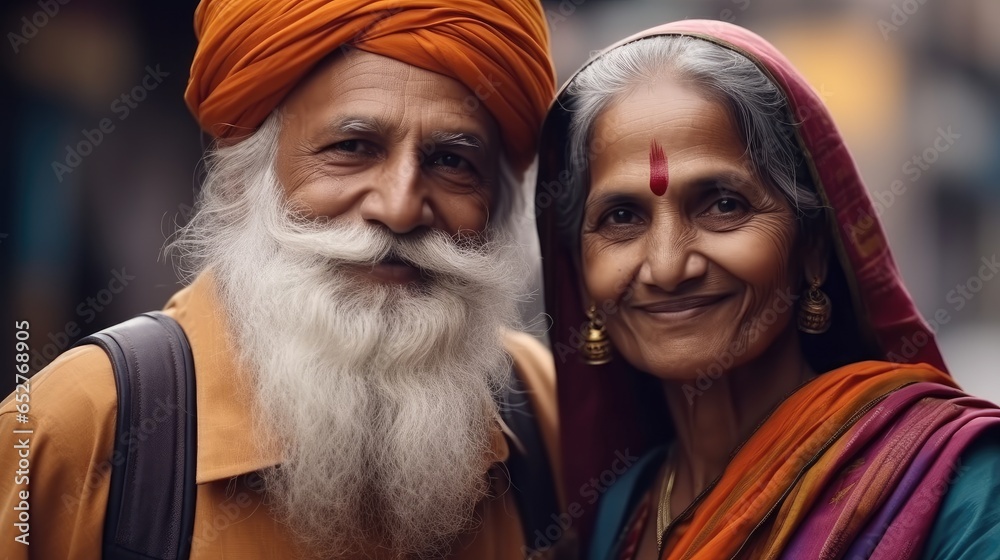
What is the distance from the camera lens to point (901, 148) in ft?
29.7

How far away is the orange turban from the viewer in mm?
2613

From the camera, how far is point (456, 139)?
106 inches

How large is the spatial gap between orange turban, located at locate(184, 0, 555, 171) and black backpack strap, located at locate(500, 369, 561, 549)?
983 mm

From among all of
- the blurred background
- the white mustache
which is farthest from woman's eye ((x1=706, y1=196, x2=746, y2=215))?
the blurred background

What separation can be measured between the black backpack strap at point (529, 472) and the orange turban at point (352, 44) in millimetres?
983

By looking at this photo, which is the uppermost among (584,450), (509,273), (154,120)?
(154,120)

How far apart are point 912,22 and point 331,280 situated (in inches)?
334

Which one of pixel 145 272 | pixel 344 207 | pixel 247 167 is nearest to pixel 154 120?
pixel 145 272

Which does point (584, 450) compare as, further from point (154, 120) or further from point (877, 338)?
point (154, 120)

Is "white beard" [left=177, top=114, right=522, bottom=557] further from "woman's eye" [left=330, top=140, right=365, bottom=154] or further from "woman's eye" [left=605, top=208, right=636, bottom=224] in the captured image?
"woman's eye" [left=605, top=208, right=636, bottom=224]

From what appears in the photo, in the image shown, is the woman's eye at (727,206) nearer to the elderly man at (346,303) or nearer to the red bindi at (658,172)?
the red bindi at (658,172)

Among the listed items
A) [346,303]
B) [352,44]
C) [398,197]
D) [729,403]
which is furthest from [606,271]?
[352,44]

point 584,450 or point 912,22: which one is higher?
point 912,22

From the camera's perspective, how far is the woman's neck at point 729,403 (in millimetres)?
2559
